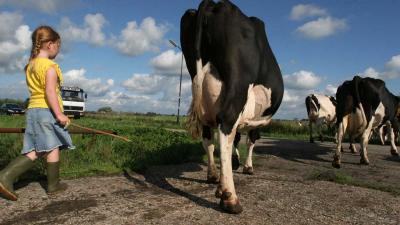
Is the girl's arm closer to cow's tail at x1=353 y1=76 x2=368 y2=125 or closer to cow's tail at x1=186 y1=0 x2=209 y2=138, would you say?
cow's tail at x1=186 y1=0 x2=209 y2=138

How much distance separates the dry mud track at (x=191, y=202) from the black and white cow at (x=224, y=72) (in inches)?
13.5

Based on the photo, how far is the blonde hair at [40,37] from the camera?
14.8 feet

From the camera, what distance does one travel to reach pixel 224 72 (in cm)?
409

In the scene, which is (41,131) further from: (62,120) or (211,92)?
(211,92)

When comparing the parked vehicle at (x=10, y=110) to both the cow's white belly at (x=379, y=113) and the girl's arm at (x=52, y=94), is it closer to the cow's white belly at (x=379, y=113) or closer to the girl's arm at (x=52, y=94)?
the cow's white belly at (x=379, y=113)

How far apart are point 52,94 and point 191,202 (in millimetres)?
1947

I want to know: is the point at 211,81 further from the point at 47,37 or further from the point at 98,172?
the point at 98,172

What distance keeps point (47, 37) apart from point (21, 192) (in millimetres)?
1811

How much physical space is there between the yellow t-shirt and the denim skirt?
9cm

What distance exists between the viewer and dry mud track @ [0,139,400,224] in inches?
138

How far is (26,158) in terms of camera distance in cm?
435

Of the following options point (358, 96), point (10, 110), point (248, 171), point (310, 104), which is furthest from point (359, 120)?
point (10, 110)

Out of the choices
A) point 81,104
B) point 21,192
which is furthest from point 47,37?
point 81,104

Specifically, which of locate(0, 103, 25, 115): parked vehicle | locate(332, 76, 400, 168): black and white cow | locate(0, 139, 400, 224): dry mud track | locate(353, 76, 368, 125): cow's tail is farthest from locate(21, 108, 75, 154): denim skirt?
locate(0, 103, 25, 115): parked vehicle
